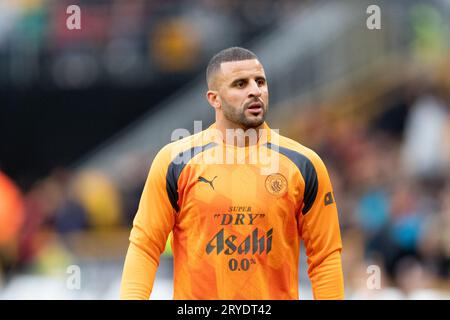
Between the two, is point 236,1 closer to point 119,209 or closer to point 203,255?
point 119,209

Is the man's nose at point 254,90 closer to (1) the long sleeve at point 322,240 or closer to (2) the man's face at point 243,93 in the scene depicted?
(2) the man's face at point 243,93

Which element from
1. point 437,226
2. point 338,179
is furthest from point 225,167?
point 338,179

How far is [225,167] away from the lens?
6.83m

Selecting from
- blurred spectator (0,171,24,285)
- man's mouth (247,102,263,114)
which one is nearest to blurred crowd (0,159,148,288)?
blurred spectator (0,171,24,285)

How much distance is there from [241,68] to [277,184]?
70 centimetres

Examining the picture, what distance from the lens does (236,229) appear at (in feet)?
22.0

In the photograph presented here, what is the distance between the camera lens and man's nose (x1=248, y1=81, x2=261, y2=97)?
667 cm

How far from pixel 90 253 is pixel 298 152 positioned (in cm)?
821

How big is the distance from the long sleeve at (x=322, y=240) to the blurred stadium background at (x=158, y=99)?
24.6ft

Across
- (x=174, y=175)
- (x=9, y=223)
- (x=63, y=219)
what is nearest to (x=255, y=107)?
(x=174, y=175)

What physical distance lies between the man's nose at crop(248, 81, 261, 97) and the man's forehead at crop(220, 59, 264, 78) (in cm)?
7

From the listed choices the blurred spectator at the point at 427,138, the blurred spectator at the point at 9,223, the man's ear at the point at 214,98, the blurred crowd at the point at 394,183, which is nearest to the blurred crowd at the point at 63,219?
the blurred spectator at the point at 9,223

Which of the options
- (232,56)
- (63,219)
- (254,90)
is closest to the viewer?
(254,90)

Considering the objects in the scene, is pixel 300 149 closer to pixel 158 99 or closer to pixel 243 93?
pixel 243 93
